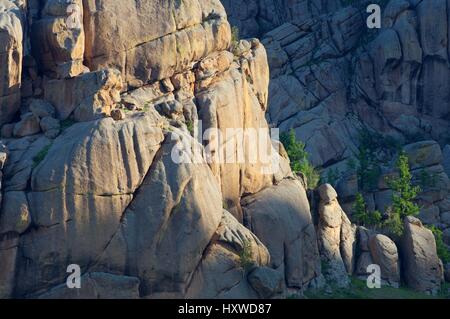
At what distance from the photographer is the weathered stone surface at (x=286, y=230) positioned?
71.1m

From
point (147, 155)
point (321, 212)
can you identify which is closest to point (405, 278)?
point (321, 212)

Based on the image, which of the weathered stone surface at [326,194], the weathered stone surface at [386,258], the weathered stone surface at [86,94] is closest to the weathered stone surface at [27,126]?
the weathered stone surface at [86,94]

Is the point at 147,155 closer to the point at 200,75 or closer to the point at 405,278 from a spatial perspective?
the point at 200,75

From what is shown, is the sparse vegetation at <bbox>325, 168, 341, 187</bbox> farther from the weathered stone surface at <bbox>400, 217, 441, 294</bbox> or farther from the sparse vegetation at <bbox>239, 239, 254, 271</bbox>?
the sparse vegetation at <bbox>239, 239, 254, 271</bbox>

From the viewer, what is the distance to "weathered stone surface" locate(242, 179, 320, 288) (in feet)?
233

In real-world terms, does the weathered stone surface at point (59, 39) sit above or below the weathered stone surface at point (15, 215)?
above

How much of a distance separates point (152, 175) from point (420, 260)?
27.1 meters

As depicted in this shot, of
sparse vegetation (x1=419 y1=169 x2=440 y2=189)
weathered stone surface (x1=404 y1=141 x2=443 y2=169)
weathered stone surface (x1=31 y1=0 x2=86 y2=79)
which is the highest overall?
weathered stone surface (x1=31 y1=0 x2=86 y2=79)

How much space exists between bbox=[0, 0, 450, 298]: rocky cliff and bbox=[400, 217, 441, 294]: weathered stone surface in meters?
0.11

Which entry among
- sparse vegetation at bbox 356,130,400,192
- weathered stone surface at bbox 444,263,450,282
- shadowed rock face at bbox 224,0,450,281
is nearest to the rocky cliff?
weathered stone surface at bbox 444,263,450,282

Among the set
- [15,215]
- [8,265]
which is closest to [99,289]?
[8,265]

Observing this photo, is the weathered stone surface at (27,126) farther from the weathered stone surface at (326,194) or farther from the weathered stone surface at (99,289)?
the weathered stone surface at (326,194)

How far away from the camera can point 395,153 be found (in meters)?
105

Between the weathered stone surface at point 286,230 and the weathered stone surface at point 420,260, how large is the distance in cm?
1041
